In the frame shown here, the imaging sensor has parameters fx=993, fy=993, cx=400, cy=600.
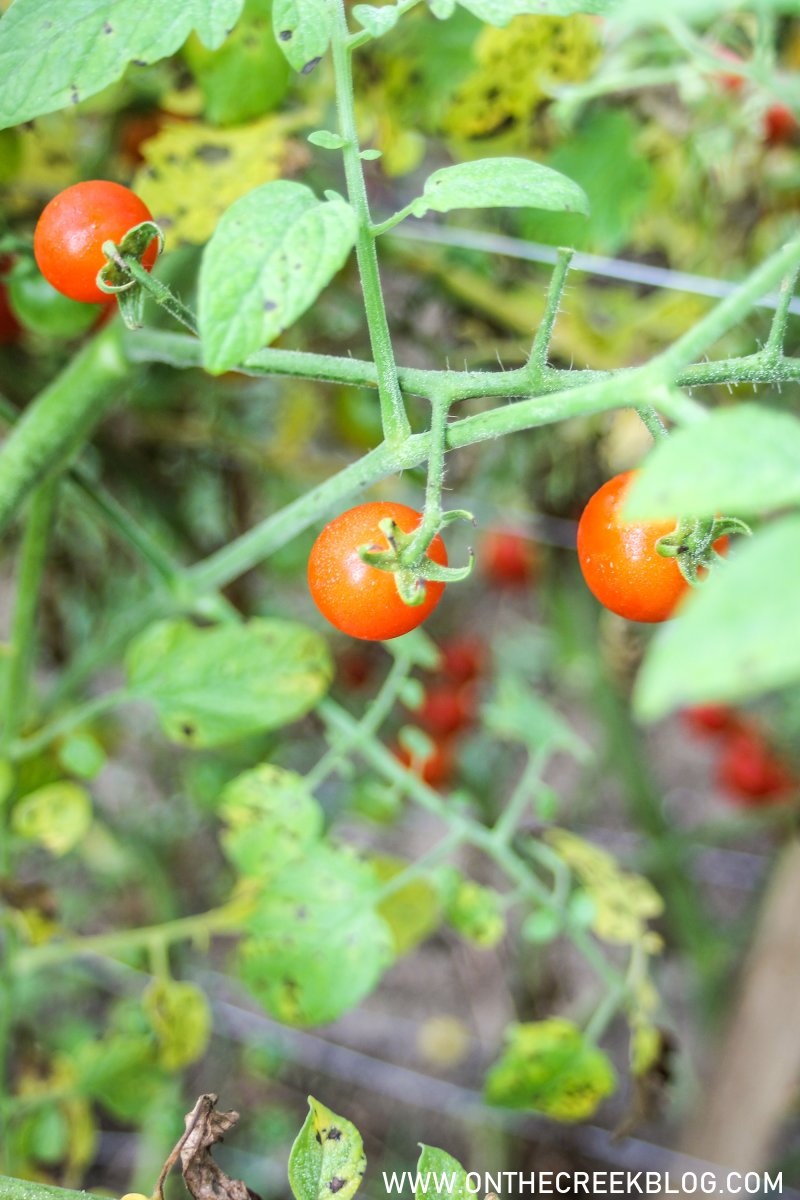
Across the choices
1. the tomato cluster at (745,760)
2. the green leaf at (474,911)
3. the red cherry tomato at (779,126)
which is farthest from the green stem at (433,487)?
the tomato cluster at (745,760)

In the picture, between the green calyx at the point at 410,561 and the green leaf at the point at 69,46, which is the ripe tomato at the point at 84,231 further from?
the green calyx at the point at 410,561

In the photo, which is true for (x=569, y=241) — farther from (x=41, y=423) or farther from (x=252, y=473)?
(x=252, y=473)

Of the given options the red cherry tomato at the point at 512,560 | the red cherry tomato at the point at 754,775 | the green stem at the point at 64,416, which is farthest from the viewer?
the red cherry tomato at the point at 512,560

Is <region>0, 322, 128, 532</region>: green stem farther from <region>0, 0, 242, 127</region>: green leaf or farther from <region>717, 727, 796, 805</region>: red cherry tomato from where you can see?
<region>717, 727, 796, 805</region>: red cherry tomato

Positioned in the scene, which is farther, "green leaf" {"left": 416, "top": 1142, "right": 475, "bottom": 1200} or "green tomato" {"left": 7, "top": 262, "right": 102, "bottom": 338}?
"green tomato" {"left": 7, "top": 262, "right": 102, "bottom": 338}

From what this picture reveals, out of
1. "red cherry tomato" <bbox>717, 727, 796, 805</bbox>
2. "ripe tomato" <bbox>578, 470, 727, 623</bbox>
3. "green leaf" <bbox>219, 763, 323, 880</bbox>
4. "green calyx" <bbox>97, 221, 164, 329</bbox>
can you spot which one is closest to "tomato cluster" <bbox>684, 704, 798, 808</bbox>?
"red cherry tomato" <bbox>717, 727, 796, 805</bbox>

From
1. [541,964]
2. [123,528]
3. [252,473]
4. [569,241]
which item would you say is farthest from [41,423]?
[541,964]

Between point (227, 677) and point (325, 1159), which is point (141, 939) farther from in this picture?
point (325, 1159)
